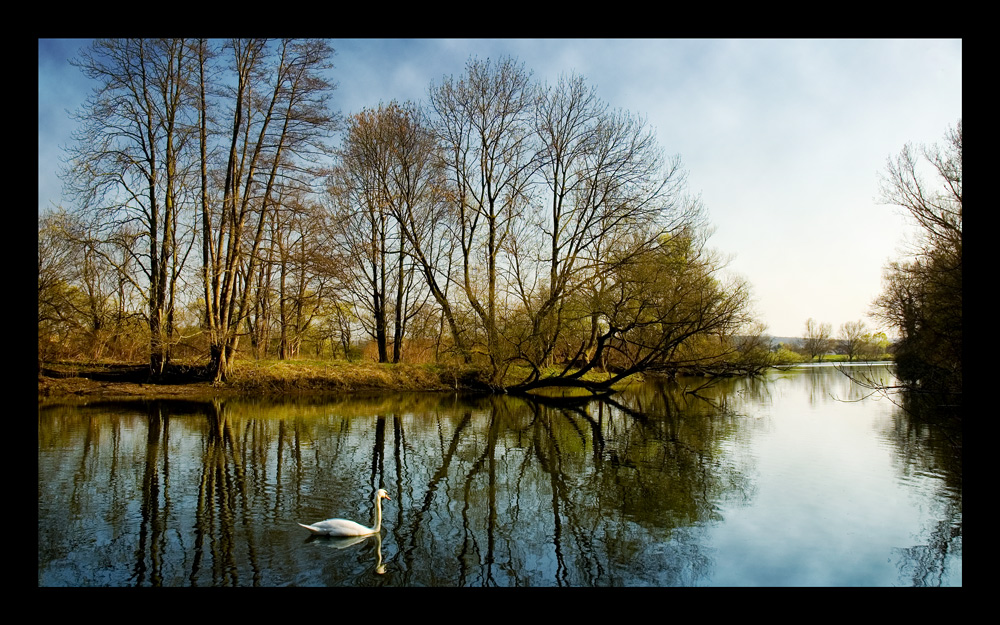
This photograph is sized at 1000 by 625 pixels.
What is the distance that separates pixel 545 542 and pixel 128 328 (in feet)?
62.8

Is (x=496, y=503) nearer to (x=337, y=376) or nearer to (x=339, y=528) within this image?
(x=339, y=528)

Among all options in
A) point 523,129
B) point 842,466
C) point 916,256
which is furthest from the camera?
point 523,129

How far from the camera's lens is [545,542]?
236 inches

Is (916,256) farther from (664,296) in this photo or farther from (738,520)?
(738,520)

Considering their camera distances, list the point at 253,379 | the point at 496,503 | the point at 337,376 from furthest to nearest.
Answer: the point at 337,376, the point at 253,379, the point at 496,503

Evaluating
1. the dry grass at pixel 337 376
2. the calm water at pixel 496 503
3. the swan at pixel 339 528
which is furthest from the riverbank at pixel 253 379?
the swan at pixel 339 528

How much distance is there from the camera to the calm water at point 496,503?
5328 mm

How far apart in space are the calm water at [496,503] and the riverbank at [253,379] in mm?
6144

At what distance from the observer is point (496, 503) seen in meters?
7.46

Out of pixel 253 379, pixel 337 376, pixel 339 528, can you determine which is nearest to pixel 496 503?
pixel 339 528

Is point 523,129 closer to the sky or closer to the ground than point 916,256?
closer to the sky

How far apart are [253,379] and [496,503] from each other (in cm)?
1693
